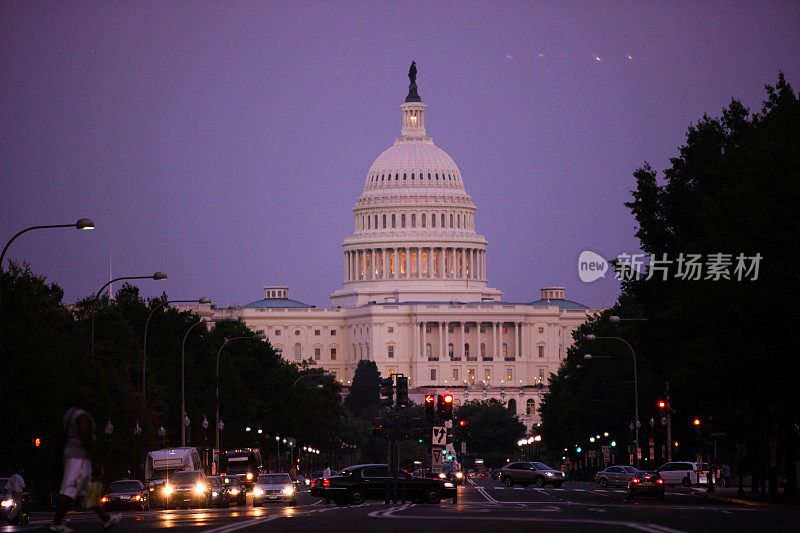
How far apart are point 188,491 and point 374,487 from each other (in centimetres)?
734

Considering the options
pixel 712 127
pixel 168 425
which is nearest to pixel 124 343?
pixel 168 425

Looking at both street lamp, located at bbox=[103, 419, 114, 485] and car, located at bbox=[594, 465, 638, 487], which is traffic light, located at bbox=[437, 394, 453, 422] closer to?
street lamp, located at bbox=[103, 419, 114, 485]

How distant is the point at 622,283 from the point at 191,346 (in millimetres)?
42171

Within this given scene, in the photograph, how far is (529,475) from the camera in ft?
334

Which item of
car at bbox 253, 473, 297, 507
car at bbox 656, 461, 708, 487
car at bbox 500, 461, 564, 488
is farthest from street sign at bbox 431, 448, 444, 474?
car at bbox 253, 473, 297, 507

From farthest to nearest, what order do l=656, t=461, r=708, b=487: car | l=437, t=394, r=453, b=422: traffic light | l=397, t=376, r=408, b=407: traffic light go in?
1. l=656, t=461, r=708, b=487: car
2. l=437, t=394, r=453, b=422: traffic light
3. l=397, t=376, r=408, b=407: traffic light

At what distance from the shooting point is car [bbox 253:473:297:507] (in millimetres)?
68062

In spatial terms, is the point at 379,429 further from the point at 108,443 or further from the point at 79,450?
the point at 79,450

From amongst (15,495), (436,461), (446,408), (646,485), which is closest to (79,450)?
(15,495)

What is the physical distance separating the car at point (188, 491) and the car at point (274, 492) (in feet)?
12.5

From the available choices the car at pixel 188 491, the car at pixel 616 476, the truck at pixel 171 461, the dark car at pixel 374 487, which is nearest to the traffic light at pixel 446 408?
the truck at pixel 171 461

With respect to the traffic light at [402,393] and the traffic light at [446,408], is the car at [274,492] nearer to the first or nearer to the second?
the traffic light at [402,393]

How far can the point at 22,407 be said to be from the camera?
6272 centimetres

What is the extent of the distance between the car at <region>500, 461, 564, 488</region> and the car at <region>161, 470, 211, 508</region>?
39.7 m
